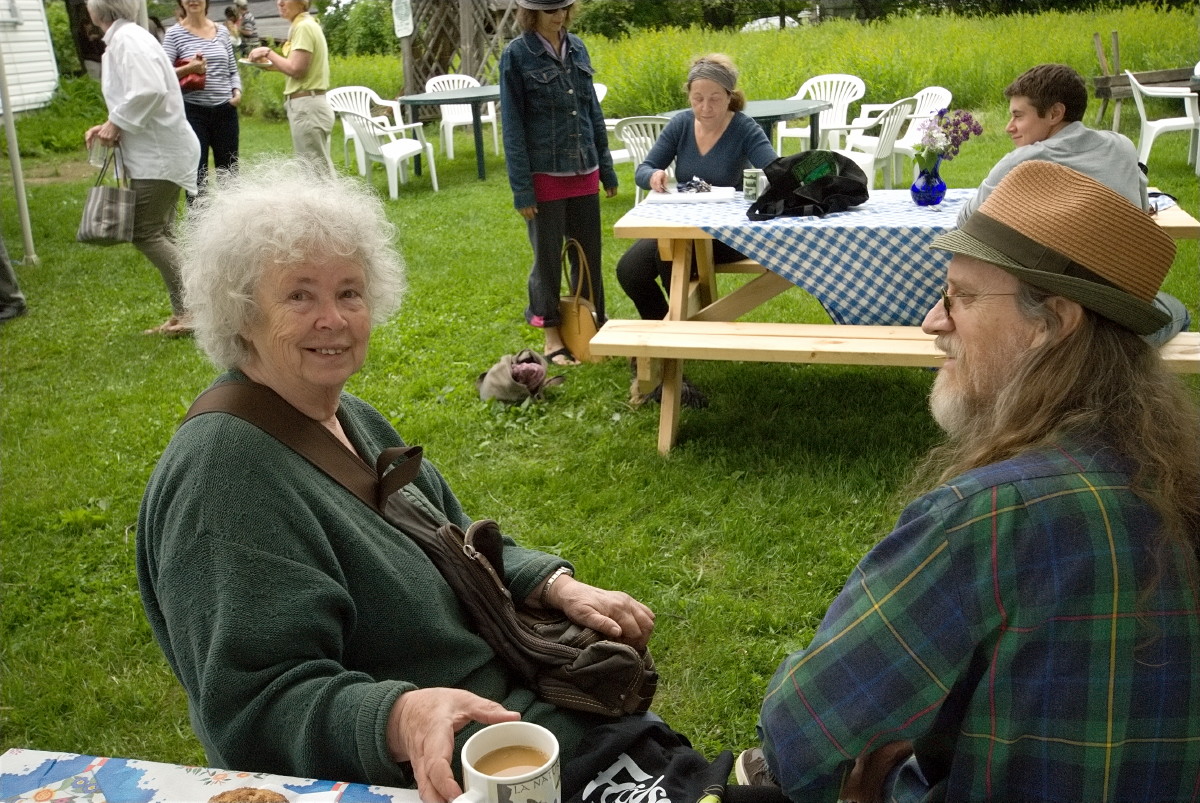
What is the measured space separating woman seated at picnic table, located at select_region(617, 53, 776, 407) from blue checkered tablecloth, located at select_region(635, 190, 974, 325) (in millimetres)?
775

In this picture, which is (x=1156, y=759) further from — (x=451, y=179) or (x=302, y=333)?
(x=451, y=179)

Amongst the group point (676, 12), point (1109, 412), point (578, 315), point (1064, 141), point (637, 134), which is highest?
point (676, 12)

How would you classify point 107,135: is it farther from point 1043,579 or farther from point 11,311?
point 1043,579

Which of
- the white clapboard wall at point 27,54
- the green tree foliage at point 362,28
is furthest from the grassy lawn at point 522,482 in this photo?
the green tree foliage at point 362,28

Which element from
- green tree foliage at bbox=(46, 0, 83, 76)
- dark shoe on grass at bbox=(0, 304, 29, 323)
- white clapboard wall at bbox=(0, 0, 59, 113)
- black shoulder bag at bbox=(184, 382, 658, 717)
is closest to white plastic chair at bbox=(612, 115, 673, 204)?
dark shoe on grass at bbox=(0, 304, 29, 323)

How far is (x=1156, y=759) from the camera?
1.19m

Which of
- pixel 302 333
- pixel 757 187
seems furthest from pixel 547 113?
pixel 302 333

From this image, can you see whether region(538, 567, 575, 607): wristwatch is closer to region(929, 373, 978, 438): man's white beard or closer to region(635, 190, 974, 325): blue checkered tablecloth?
region(929, 373, 978, 438): man's white beard

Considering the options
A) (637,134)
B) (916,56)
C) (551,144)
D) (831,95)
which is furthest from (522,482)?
(916,56)

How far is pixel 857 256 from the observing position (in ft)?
14.2

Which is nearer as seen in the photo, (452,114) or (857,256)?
(857,256)

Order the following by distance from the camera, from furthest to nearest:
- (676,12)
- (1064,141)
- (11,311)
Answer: (676,12), (11,311), (1064,141)

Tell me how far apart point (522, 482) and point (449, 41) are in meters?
12.3

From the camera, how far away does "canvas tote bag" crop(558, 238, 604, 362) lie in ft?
17.5
